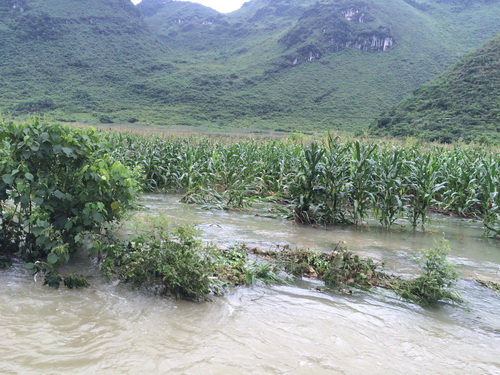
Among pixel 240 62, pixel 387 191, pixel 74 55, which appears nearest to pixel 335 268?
pixel 387 191

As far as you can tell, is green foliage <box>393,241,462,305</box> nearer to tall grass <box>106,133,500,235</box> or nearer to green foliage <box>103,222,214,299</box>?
green foliage <box>103,222,214,299</box>

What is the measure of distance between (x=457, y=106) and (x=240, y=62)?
8202 cm

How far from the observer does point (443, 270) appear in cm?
374

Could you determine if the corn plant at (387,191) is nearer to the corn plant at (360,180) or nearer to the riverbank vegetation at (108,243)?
the corn plant at (360,180)

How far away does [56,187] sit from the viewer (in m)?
3.73

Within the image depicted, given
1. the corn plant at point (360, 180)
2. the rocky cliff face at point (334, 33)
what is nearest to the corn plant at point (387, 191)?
the corn plant at point (360, 180)

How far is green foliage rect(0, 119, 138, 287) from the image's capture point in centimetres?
357

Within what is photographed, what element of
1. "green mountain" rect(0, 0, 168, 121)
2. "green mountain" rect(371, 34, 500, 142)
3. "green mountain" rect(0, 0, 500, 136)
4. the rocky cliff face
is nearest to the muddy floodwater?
"green mountain" rect(371, 34, 500, 142)

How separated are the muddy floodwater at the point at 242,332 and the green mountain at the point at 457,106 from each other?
27638 mm

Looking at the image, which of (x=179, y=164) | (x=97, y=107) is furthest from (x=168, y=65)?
A: (x=179, y=164)

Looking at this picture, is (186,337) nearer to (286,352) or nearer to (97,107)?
(286,352)

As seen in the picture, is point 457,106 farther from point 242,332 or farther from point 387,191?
point 242,332

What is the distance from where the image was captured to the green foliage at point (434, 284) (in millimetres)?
3715

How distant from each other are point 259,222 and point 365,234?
1.91 m
